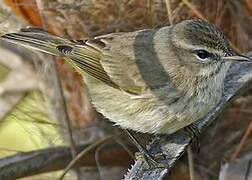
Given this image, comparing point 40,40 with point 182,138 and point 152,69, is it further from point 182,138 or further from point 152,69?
point 182,138

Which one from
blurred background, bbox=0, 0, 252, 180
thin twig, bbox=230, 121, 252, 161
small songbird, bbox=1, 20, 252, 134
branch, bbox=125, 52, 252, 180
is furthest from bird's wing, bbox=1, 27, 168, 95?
thin twig, bbox=230, 121, 252, 161

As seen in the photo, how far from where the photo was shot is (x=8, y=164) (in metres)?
3.40

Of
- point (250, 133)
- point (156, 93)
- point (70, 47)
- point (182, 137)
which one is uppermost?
point (70, 47)

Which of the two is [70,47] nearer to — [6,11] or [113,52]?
[113,52]

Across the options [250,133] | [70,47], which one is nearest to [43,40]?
[70,47]

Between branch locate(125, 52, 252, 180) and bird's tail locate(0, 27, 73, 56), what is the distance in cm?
69

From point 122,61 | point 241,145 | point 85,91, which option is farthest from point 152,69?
point 241,145

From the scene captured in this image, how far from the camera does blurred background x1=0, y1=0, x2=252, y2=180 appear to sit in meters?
3.74

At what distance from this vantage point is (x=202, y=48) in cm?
326

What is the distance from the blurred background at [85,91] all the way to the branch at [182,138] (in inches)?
15.0

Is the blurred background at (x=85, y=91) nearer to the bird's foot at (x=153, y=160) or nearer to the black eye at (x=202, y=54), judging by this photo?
the black eye at (x=202, y=54)

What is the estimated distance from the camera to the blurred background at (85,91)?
3.74 m

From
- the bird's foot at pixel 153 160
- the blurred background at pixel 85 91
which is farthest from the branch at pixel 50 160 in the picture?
the bird's foot at pixel 153 160

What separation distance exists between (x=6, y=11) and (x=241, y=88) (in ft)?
4.47
